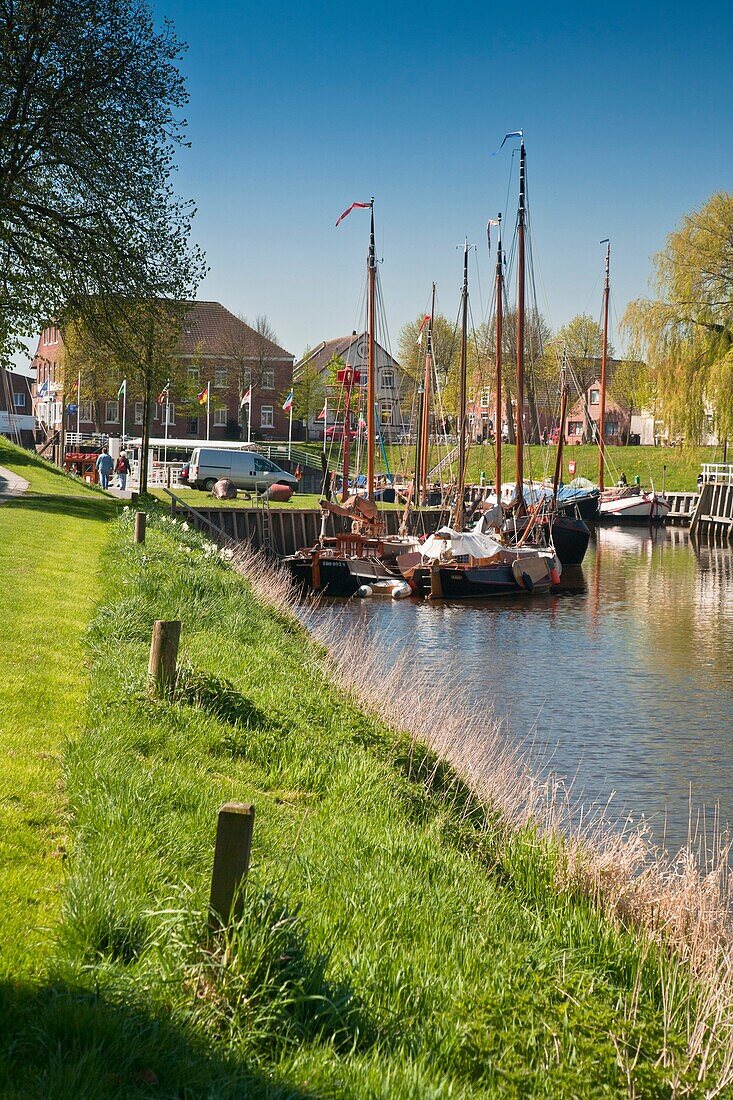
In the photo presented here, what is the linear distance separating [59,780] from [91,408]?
292 ft

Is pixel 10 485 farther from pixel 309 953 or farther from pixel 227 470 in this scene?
pixel 309 953

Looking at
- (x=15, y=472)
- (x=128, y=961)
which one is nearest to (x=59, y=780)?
(x=128, y=961)

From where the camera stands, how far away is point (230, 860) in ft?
18.1

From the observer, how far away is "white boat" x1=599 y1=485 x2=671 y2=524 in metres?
70.6

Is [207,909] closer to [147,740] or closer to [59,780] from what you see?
[59,780]

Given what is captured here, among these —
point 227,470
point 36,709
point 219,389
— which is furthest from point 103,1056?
point 219,389

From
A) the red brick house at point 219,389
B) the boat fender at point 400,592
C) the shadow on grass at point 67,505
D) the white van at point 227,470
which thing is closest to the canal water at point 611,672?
the boat fender at point 400,592

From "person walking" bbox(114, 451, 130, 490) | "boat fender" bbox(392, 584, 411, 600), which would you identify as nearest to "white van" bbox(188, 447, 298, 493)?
"person walking" bbox(114, 451, 130, 490)

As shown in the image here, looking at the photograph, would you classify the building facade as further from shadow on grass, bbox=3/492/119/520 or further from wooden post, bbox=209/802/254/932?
wooden post, bbox=209/802/254/932

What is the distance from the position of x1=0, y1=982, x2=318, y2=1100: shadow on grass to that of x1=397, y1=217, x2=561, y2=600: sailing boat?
3386 cm

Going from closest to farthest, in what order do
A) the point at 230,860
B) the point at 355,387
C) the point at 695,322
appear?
the point at 230,860
the point at 695,322
the point at 355,387

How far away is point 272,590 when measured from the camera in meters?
27.9

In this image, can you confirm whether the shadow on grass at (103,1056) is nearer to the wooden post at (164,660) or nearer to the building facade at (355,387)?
the wooden post at (164,660)

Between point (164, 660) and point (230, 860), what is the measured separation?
526 centimetres
